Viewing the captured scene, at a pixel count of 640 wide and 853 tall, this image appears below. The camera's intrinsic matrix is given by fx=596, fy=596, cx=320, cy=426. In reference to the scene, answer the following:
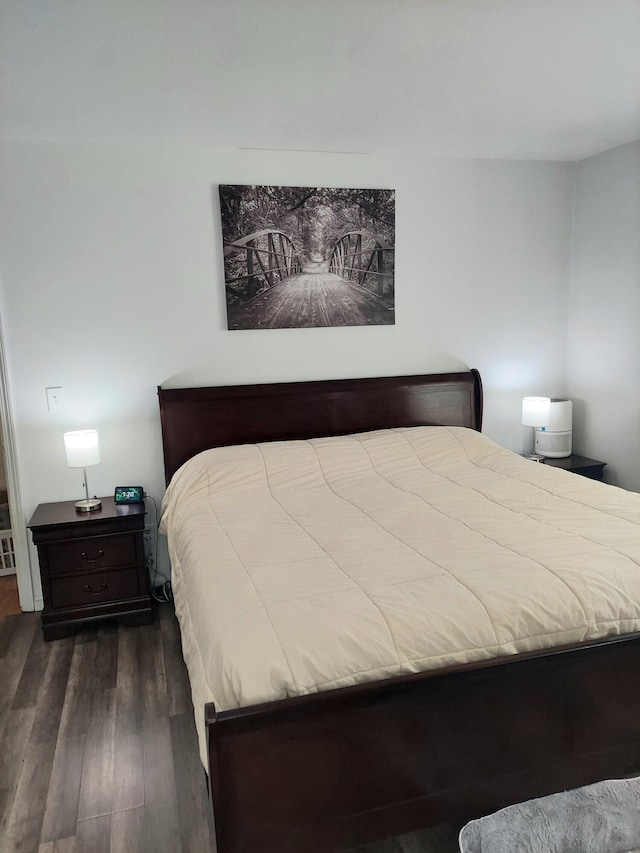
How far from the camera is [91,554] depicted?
2902 mm

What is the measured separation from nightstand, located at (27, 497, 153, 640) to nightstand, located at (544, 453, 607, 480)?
7.89ft

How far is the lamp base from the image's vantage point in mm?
2969

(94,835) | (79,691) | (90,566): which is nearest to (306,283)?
(90,566)

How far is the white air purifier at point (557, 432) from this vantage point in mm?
3637

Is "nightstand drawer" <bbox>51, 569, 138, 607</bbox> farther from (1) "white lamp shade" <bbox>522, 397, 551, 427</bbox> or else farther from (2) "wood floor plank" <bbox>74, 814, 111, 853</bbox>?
(1) "white lamp shade" <bbox>522, 397, 551, 427</bbox>

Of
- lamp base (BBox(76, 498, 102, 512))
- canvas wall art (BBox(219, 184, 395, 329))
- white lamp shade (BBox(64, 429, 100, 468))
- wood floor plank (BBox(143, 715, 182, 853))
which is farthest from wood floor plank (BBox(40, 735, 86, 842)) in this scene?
canvas wall art (BBox(219, 184, 395, 329))

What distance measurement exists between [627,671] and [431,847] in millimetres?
728

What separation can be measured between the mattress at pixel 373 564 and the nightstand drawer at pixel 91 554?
0.23 meters

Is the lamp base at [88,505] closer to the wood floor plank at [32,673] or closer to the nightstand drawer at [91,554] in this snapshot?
the nightstand drawer at [91,554]

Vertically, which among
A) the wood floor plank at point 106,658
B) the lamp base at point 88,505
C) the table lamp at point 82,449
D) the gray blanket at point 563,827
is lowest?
the wood floor plank at point 106,658

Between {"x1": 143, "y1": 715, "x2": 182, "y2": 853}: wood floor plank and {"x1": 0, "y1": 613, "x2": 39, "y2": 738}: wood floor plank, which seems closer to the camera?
{"x1": 143, "y1": 715, "x2": 182, "y2": 853}: wood floor plank

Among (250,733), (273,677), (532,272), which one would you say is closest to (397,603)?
(273,677)

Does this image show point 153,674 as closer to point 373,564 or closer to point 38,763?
point 38,763

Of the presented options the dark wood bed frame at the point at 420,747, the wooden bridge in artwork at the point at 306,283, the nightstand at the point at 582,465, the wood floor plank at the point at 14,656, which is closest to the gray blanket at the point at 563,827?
the dark wood bed frame at the point at 420,747
